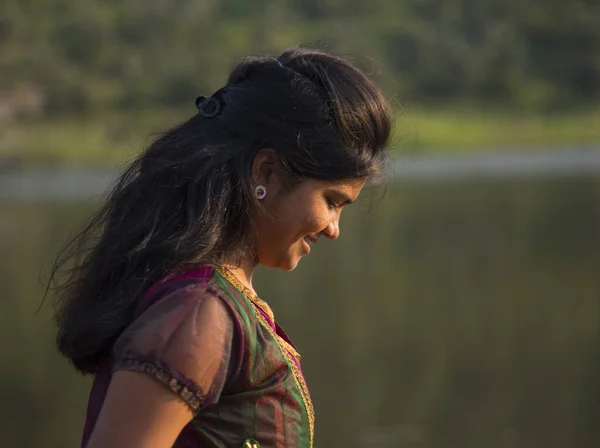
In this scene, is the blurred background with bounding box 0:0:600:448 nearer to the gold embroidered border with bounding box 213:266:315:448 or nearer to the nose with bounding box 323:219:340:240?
the nose with bounding box 323:219:340:240

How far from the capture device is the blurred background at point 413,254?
6.61m

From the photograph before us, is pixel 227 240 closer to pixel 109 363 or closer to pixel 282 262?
pixel 282 262

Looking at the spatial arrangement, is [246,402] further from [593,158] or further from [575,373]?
[593,158]

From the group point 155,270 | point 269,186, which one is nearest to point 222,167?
point 269,186

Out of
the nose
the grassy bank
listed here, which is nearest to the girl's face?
the nose

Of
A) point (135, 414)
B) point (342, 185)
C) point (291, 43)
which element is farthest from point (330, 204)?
point (291, 43)

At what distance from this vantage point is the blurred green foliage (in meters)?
51.5

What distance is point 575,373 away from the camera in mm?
7449

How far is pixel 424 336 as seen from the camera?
8859 mm

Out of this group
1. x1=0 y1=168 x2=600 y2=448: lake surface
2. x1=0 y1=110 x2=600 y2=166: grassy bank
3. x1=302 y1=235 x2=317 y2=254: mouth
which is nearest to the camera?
x1=302 y1=235 x2=317 y2=254: mouth

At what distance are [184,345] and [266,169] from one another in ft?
1.11

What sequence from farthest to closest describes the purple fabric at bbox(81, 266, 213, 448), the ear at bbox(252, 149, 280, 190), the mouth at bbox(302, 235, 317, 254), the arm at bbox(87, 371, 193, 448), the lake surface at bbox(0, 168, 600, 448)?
the lake surface at bbox(0, 168, 600, 448)
the mouth at bbox(302, 235, 317, 254)
the ear at bbox(252, 149, 280, 190)
the purple fabric at bbox(81, 266, 213, 448)
the arm at bbox(87, 371, 193, 448)

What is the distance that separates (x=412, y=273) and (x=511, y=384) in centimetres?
508

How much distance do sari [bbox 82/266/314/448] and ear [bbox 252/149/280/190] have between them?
151 millimetres
